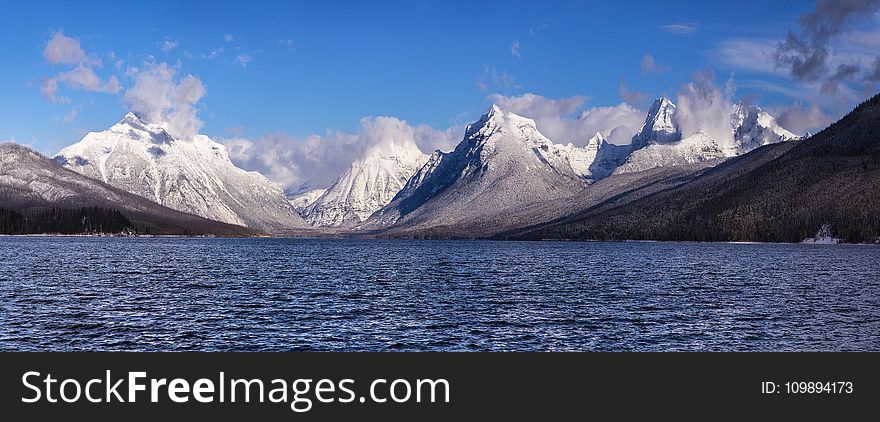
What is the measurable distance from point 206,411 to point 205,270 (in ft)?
384

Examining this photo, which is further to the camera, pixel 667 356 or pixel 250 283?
pixel 250 283

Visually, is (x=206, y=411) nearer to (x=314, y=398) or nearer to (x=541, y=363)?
(x=314, y=398)

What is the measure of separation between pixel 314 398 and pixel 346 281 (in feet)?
285

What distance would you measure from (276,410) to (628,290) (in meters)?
79.5

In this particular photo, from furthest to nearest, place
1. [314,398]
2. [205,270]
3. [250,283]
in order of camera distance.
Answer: [205,270] → [250,283] → [314,398]

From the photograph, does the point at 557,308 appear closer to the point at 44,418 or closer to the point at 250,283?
the point at 250,283

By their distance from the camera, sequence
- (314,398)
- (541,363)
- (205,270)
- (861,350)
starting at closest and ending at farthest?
(314,398)
(541,363)
(861,350)
(205,270)

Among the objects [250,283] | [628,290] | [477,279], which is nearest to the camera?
[628,290]

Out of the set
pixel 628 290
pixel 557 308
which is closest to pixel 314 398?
pixel 557 308

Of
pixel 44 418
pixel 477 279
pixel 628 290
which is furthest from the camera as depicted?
pixel 477 279

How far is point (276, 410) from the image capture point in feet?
118

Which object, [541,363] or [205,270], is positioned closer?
[541,363]

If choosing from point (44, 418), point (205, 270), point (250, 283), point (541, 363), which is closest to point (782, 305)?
point (541, 363)

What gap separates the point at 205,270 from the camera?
14825 centimetres
